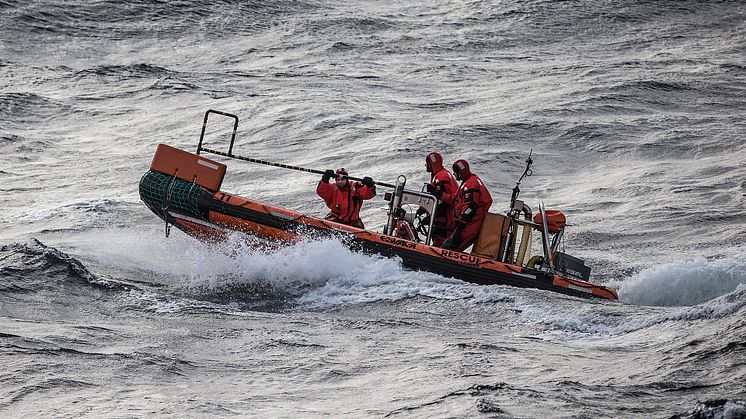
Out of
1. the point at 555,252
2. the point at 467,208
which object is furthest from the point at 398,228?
the point at 555,252

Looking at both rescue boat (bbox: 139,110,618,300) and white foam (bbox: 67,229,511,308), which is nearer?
white foam (bbox: 67,229,511,308)

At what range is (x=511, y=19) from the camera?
20859 mm

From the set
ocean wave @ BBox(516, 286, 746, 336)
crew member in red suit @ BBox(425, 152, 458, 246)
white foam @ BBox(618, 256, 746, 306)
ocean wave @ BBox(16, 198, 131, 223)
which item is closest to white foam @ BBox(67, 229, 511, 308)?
ocean wave @ BBox(516, 286, 746, 336)

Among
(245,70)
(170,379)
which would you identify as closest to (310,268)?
(170,379)

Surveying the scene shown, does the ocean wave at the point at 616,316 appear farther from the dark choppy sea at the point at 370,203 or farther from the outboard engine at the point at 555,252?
the outboard engine at the point at 555,252

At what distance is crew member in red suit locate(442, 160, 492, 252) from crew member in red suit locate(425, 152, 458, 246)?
0.13 m

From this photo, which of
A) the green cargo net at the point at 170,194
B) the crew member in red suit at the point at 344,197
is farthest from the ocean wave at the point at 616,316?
the green cargo net at the point at 170,194

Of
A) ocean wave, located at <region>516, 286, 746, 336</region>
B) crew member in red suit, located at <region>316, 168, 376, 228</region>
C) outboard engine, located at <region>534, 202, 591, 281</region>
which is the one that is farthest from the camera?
crew member in red suit, located at <region>316, 168, 376, 228</region>

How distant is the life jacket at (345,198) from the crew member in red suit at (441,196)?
0.57m

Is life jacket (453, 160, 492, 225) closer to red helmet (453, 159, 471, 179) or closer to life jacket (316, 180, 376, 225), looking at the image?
red helmet (453, 159, 471, 179)

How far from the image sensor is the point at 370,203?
Answer: 39.8 feet

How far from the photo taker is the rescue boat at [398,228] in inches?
317

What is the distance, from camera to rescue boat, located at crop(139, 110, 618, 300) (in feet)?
26.4

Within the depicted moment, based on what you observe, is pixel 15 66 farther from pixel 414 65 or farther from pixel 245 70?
pixel 414 65
